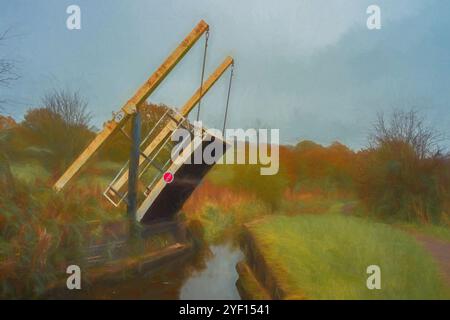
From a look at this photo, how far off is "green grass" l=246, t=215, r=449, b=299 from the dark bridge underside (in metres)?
1.49

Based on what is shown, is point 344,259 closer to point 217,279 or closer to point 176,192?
point 217,279

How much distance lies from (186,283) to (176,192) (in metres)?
2.34

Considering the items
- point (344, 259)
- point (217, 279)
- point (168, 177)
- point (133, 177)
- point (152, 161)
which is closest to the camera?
point (344, 259)

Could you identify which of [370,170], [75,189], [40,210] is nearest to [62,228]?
[40,210]

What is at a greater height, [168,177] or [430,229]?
[168,177]

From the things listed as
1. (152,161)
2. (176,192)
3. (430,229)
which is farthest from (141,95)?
(430,229)

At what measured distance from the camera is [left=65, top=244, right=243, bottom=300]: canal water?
258 inches

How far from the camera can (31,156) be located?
32.0ft

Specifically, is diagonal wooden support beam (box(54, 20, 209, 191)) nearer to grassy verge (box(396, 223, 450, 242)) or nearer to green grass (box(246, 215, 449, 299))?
green grass (box(246, 215, 449, 299))

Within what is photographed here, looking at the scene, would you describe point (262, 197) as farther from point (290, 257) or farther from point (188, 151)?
point (290, 257)

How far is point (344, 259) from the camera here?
243 inches

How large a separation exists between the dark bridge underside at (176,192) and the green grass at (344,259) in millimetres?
1495

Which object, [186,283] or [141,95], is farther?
[141,95]
